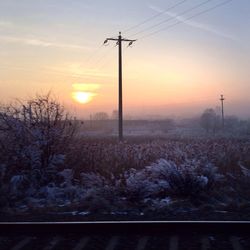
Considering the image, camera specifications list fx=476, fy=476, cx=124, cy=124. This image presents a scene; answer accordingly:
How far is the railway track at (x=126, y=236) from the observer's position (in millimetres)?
7293

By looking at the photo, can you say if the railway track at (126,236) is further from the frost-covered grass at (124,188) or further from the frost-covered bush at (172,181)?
the frost-covered bush at (172,181)

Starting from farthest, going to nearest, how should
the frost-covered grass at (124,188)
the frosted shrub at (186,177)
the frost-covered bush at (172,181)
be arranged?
1. the frosted shrub at (186,177)
2. the frost-covered bush at (172,181)
3. the frost-covered grass at (124,188)

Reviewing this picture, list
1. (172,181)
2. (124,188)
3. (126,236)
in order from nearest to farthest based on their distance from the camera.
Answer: (126,236) → (124,188) → (172,181)

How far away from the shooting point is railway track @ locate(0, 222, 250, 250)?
287 inches

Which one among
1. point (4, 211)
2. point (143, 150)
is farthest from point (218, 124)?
point (4, 211)

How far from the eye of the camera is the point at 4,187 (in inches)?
478

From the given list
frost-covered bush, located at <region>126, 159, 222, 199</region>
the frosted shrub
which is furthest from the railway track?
the frosted shrub

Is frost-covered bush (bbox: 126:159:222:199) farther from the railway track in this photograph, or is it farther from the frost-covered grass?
the railway track

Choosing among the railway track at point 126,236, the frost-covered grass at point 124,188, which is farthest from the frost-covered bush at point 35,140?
the railway track at point 126,236

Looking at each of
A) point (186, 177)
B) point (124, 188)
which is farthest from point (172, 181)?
point (124, 188)

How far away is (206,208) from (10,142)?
7.40m

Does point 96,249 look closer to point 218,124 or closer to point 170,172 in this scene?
point 170,172

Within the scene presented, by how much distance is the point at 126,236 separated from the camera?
25.8 ft

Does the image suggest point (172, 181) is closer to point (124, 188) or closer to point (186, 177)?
point (186, 177)
